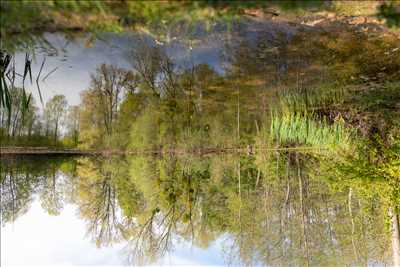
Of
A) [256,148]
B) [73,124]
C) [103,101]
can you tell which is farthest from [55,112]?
[256,148]

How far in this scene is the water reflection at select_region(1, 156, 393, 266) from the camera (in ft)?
16.8

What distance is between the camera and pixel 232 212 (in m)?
6.21

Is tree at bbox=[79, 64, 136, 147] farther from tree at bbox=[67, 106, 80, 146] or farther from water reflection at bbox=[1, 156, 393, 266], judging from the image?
water reflection at bbox=[1, 156, 393, 266]

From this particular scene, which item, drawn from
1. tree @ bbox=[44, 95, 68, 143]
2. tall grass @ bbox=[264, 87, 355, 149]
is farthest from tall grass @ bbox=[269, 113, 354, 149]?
tree @ bbox=[44, 95, 68, 143]

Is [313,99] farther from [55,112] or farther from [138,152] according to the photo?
[55,112]

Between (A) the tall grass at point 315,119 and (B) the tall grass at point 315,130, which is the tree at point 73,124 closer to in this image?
(A) the tall grass at point 315,119

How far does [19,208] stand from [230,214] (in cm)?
340

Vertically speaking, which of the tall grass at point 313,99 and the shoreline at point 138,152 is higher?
the tall grass at point 313,99

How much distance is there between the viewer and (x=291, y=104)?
25.6 feet

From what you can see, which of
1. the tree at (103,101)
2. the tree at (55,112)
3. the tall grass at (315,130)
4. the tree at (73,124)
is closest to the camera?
the tall grass at (315,130)

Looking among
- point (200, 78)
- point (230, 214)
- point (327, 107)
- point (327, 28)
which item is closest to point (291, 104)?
point (327, 107)

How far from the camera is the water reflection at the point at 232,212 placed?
5.11 m

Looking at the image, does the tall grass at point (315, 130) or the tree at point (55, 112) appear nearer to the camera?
the tall grass at point (315, 130)

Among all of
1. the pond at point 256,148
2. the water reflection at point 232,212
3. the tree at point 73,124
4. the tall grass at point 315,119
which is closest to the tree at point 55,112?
the tree at point 73,124
